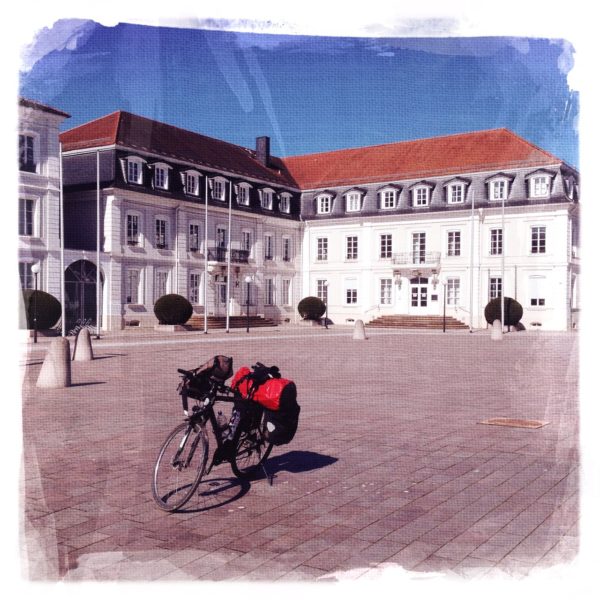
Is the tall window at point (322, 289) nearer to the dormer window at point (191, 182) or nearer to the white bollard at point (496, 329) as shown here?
the dormer window at point (191, 182)

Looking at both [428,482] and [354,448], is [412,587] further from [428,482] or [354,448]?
[354,448]

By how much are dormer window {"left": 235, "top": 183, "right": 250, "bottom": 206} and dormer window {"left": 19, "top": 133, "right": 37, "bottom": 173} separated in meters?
1.95

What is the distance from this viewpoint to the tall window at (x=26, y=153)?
355 centimetres

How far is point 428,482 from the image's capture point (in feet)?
16.5

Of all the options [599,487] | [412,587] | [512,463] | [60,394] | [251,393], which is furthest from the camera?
[60,394]

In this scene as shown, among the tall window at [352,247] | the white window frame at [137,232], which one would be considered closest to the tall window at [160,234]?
the white window frame at [137,232]

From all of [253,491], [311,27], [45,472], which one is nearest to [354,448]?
[253,491]

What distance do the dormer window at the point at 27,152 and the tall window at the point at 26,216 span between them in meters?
0.17

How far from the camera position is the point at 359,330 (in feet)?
23.4

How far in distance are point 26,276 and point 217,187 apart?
209 cm

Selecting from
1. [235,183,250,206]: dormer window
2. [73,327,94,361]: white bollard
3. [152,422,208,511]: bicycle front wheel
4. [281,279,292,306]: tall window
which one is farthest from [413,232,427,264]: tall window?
[152,422,208,511]: bicycle front wheel

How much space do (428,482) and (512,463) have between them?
0.93 meters

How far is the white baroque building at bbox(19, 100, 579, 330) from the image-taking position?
4.51 metres

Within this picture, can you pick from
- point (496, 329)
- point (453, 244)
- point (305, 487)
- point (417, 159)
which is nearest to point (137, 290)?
point (305, 487)
